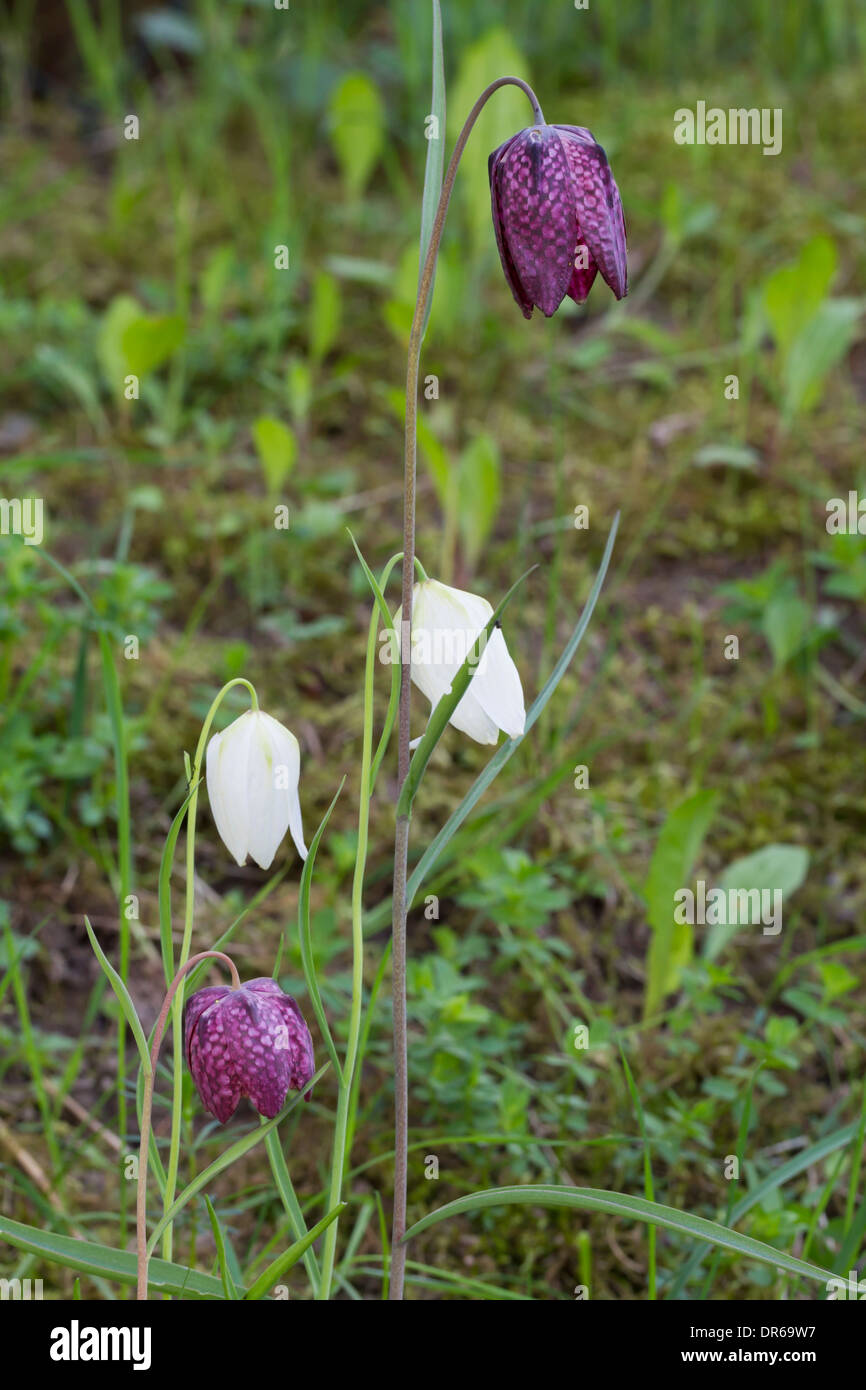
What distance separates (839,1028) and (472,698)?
0.78 metres

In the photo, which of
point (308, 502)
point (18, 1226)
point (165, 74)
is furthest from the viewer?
point (165, 74)

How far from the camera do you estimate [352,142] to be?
2.39 m

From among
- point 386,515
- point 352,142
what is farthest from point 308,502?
point 352,142

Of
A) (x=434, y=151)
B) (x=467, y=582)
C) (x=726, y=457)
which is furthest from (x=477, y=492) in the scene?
(x=434, y=151)

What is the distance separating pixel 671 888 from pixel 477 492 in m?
0.66

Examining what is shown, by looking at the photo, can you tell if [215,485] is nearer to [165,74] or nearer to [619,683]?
[619,683]

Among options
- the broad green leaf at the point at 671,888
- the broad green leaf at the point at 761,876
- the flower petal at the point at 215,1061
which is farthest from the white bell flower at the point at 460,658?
the broad green leaf at the point at 761,876

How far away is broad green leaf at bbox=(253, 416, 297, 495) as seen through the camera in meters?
1.78

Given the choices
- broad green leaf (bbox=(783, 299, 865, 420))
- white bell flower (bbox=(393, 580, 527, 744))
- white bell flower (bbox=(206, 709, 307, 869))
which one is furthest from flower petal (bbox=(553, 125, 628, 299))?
broad green leaf (bbox=(783, 299, 865, 420))

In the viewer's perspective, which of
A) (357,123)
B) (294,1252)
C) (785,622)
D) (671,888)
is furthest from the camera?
(357,123)

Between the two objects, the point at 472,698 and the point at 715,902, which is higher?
the point at 472,698

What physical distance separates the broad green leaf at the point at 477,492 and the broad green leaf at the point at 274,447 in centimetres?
24

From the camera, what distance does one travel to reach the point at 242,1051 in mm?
784

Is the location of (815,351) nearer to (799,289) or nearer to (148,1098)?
(799,289)
